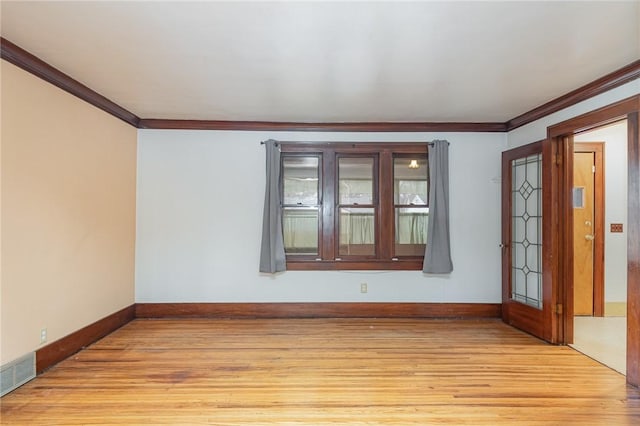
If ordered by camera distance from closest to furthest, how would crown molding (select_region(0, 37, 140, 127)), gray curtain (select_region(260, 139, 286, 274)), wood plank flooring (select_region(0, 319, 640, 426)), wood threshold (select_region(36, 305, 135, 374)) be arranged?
wood plank flooring (select_region(0, 319, 640, 426))
crown molding (select_region(0, 37, 140, 127))
wood threshold (select_region(36, 305, 135, 374))
gray curtain (select_region(260, 139, 286, 274))

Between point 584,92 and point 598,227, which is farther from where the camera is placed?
point 598,227

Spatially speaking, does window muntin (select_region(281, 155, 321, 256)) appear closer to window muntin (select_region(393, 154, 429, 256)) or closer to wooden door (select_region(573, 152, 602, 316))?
window muntin (select_region(393, 154, 429, 256))

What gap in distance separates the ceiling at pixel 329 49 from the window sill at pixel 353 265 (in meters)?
1.93

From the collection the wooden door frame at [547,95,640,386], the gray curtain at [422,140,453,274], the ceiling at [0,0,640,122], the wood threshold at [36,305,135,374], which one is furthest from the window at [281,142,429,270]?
the wood threshold at [36,305,135,374]

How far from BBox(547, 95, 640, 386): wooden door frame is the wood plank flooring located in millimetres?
324

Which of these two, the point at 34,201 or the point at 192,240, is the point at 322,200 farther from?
the point at 34,201

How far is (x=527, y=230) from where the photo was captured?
3.92m

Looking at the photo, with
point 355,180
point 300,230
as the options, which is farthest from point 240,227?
point 355,180

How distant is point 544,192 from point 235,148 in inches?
142

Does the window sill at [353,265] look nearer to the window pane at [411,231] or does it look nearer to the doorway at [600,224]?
the window pane at [411,231]

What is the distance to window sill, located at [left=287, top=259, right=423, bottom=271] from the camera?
14.2 ft

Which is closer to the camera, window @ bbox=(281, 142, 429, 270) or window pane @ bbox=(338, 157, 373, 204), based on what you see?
window @ bbox=(281, 142, 429, 270)

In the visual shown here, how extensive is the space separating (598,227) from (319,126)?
3871mm

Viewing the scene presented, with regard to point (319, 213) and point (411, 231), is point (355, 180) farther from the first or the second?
point (411, 231)
